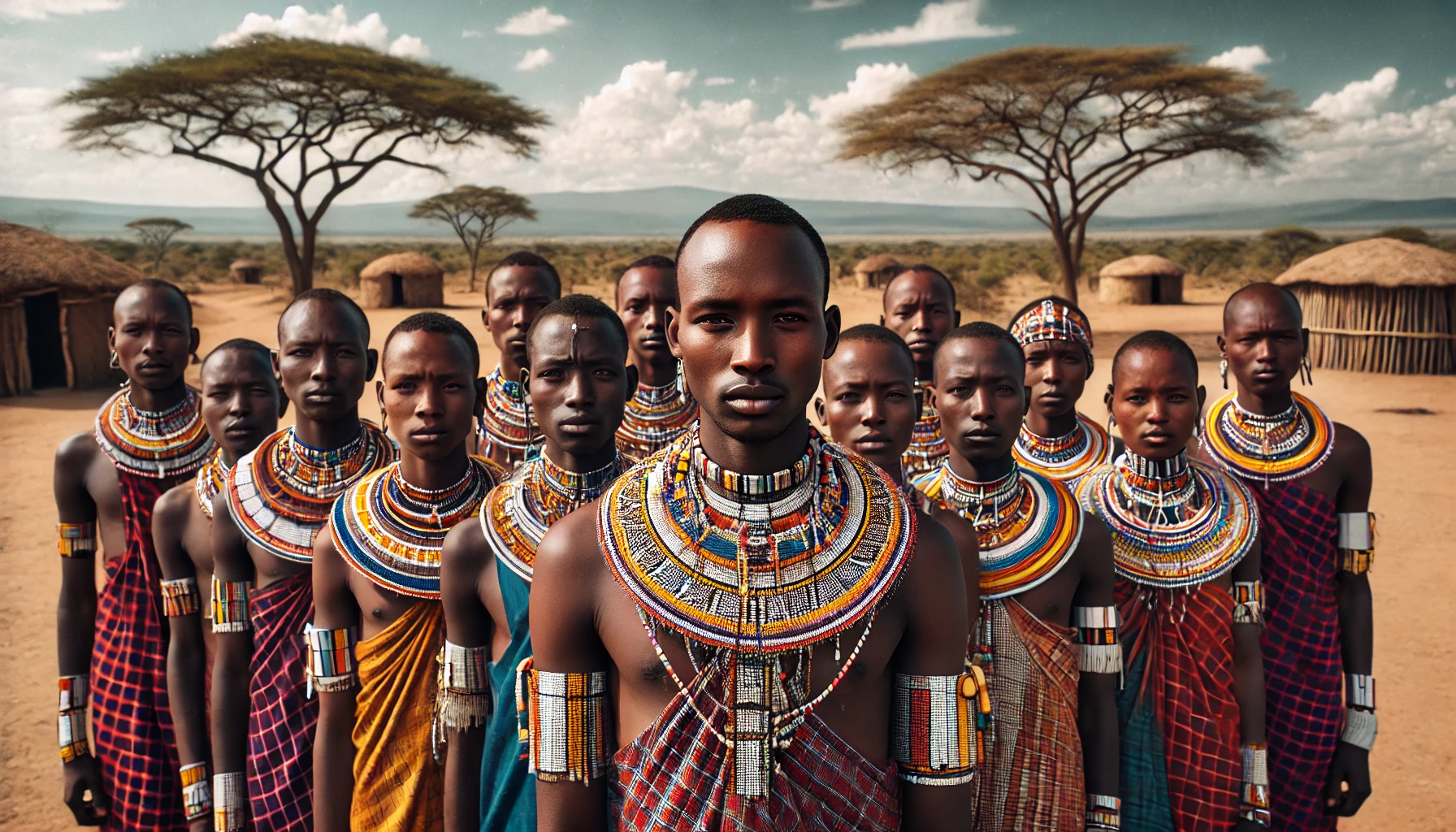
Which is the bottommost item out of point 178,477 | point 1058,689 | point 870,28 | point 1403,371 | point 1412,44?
point 1403,371

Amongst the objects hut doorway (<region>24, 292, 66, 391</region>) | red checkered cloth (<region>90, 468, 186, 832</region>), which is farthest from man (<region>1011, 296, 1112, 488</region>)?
hut doorway (<region>24, 292, 66, 391</region>)

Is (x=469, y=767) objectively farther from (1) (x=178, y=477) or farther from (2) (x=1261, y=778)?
(2) (x=1261, y=778)

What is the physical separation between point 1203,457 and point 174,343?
3.93 m

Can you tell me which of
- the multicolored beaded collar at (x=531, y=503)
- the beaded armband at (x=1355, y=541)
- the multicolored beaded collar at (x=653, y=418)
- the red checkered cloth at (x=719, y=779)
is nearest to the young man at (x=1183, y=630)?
the beaded armband at (x=1355, y=541)

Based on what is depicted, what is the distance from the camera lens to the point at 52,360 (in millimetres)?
17078

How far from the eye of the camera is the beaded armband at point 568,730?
1649 millimetres

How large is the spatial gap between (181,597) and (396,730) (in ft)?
3.60

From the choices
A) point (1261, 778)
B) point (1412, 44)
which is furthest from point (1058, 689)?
point (1412, 44)

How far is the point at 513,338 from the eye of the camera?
4.58 m

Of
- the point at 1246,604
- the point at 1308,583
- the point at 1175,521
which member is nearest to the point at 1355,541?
the point at 1308,583

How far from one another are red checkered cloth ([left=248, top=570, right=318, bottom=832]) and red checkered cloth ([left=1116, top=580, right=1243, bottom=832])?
2.50 meters

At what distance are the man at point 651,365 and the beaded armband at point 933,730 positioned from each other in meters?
2.79

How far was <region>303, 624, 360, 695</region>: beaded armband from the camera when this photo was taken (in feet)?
8.97

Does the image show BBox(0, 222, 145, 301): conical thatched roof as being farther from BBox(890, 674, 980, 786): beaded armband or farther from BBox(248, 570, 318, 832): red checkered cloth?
BBox(890, 674, 980, 786): beaded armband
